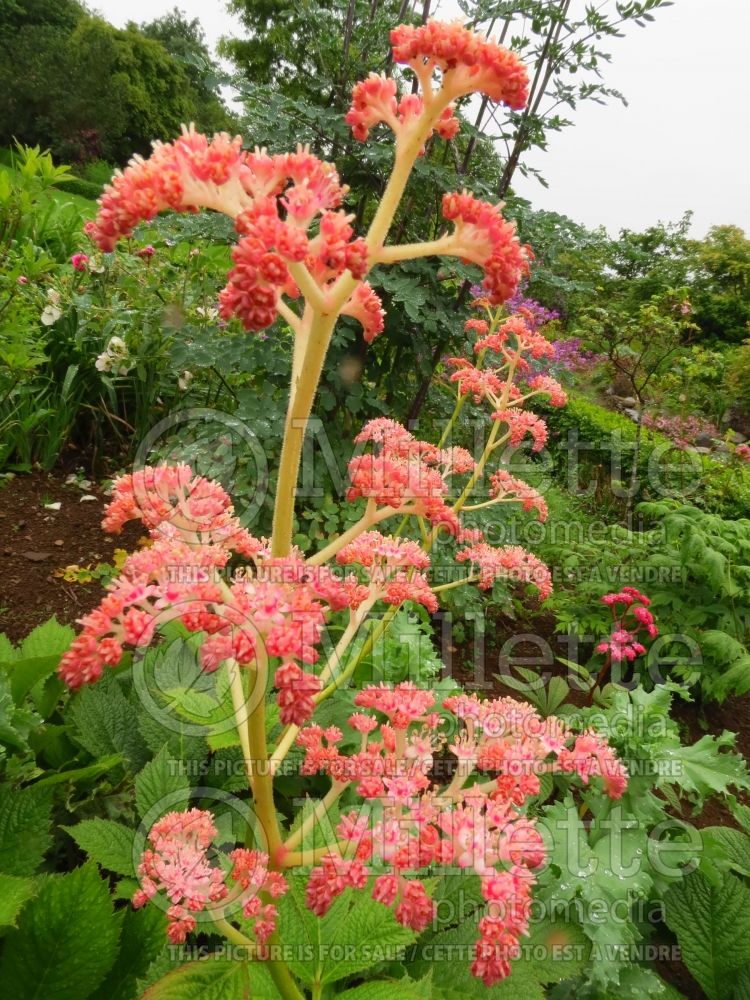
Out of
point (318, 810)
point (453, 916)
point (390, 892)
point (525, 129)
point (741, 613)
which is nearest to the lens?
point (390, 892)

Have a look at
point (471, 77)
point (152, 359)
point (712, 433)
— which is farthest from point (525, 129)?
point (712, 433)

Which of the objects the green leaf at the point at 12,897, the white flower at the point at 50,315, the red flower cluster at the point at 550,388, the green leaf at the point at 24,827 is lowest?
the green leaf at the point at 24,827

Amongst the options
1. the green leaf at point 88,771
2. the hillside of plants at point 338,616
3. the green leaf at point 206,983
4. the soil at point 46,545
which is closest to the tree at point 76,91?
the hillside of plants at point 338,616

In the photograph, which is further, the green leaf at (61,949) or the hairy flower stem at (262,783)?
the green leaf at (61,949)

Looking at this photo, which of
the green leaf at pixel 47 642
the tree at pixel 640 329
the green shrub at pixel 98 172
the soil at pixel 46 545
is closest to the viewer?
the green leaf at pixel 47 642

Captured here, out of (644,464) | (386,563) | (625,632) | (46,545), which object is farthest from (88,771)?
(644,464)

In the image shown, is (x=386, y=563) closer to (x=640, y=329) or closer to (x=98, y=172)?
(x=640, y=329)

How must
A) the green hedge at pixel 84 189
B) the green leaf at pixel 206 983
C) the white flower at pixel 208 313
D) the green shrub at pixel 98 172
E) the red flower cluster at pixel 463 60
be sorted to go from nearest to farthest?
the red flower cluster at pixel 463 60 < the green leaf at pixel 206 983 < the white flower at pixel 208 313 < the green hedge at pixel 84 189 < the green shrub at pixel 98 172

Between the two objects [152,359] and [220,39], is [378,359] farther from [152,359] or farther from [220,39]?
[220,39]

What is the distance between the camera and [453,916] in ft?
5.50

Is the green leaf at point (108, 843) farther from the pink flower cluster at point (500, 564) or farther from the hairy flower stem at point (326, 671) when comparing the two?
the pink flower cluster at point (500, 564)

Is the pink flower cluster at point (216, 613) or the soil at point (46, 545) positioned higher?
the pink flower cluster at point (216, 613)

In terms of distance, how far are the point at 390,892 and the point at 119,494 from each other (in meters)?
0.75

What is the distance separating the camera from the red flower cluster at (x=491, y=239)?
0.86 meters
